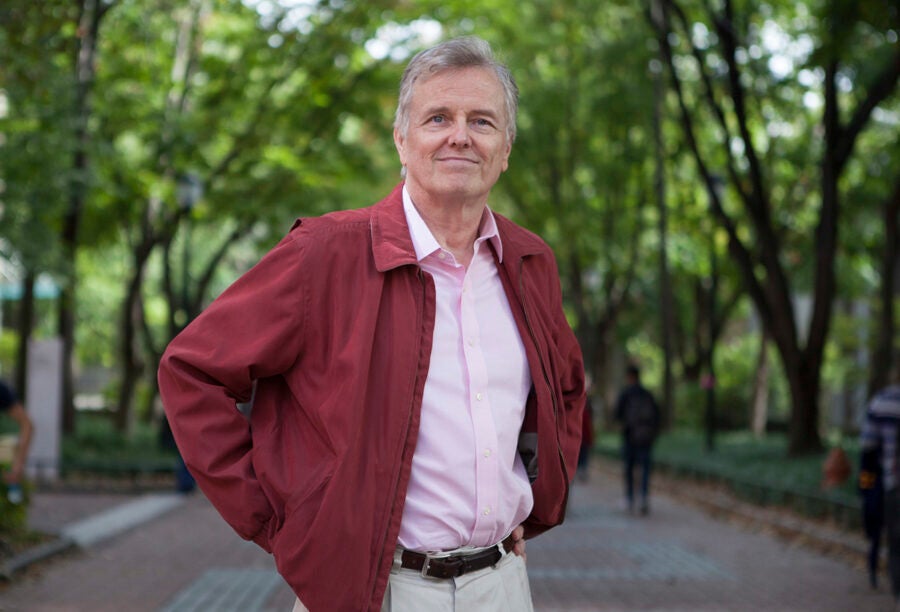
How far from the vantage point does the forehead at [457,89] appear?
279 centimetres

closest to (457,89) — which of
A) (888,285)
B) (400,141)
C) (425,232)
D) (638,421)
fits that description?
(400,141)

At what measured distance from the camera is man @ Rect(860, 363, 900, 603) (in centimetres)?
806

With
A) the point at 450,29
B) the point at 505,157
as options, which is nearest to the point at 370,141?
the point at 450,29

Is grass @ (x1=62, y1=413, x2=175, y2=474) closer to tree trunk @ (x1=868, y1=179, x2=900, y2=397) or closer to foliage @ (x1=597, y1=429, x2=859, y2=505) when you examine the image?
foliage @ (x1=597, y1=429, x2=859, y2=505)

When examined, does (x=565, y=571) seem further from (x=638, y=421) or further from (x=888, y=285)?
(x=888, y=285)

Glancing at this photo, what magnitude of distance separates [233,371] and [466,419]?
509 mm

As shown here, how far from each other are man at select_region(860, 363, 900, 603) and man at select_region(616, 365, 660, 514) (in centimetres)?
608

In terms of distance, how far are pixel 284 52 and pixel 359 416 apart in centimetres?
1783

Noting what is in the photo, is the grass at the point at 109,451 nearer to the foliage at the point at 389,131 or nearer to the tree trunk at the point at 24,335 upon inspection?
the foliage at the point at 389,131

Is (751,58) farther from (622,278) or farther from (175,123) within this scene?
(622,278)

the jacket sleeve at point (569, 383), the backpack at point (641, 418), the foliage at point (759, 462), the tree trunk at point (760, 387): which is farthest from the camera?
the tree trunk at point (760, 387)

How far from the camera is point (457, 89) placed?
2.79 meters

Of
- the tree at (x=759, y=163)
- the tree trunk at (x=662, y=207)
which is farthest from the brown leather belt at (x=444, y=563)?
the tree trunk at (x=662, y=207)

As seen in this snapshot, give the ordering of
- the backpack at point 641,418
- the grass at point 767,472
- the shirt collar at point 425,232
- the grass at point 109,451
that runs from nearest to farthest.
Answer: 1. the shirt collar at point 425,232
2. the grass at point 767,472
3. the backpack at point 641,418
4. the grass at point 109,451
